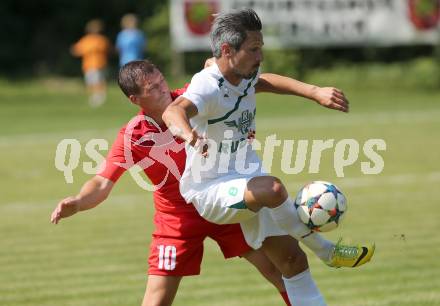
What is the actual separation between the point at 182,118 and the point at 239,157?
0.76 m

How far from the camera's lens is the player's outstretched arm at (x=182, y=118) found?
4949 millimetres

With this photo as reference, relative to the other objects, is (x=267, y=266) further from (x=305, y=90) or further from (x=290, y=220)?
(x=305, y=90)

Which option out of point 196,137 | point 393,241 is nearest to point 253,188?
point 196,137

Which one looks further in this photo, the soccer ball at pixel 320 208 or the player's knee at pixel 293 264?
the player's knee at pixel 293 264

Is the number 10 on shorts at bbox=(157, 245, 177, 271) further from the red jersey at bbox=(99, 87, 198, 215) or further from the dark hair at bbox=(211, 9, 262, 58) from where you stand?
the dark hair at bbox=(211, 9, 262, 58)

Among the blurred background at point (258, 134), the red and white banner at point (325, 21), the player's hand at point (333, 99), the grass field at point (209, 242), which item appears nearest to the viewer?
the player's hand at point (333, 99)

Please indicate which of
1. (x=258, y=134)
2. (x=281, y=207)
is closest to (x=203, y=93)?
(x=281, y=207)

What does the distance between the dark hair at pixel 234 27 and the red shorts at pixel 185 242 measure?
42.3 inches

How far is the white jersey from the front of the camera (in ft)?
18.1

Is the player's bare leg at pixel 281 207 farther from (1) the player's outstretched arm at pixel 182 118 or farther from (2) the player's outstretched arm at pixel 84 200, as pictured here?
(2) the player's outstretched arm at pixel 84 200

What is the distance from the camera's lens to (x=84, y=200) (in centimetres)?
575

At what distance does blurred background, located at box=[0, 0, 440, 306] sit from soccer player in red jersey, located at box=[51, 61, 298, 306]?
1.77 meters

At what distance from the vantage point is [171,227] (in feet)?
19.6

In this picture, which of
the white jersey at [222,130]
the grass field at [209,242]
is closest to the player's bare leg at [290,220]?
the white jersey at [222,130]
